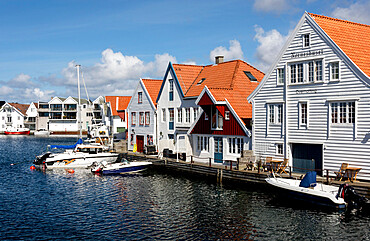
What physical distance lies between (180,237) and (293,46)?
20.7 m

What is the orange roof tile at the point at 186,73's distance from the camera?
52.6 meters

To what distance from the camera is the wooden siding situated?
40.9m

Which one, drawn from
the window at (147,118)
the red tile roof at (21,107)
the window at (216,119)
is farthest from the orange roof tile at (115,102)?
the red tile roof at (21,107)

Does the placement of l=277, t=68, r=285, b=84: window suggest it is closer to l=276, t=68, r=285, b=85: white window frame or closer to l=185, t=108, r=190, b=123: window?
l=276, t=68, r=285, b=85: white window frame

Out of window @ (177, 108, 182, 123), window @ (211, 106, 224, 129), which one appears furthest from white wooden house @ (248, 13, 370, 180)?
window @ (177, 108, 182, 123)

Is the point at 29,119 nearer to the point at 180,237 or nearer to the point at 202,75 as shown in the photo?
the point at 202,75

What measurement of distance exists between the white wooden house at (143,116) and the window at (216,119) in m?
14.5

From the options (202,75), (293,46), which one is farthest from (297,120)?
(202,75)

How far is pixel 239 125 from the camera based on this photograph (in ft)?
133

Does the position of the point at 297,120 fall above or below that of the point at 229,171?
above

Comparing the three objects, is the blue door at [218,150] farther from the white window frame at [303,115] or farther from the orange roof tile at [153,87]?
the orange roof tile at [153,87]

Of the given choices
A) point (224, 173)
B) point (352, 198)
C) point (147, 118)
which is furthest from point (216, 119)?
point (352, 198)

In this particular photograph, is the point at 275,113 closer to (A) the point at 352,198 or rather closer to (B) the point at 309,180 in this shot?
(B) the point at 309,180

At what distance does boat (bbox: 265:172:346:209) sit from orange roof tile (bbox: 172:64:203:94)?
23987 millimetres
